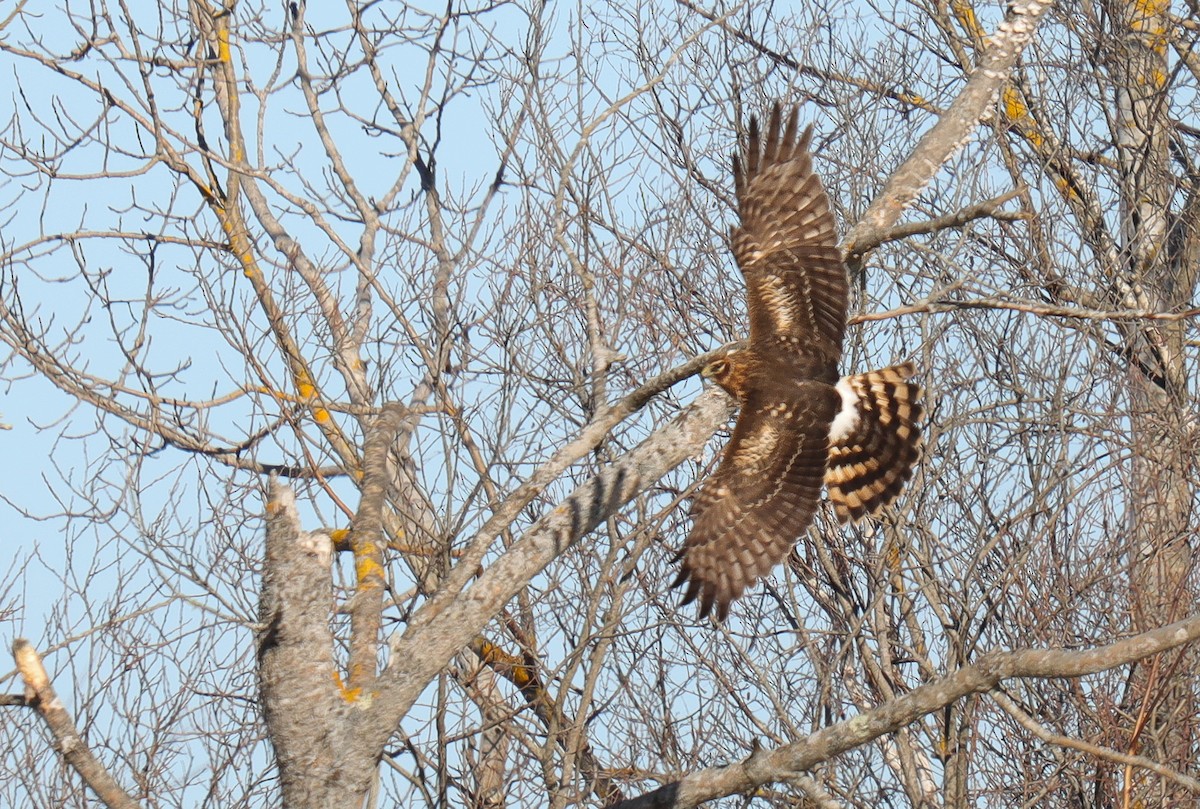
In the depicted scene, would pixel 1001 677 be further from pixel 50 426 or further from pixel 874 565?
pixel 50 426

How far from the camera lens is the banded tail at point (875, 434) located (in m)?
6.78

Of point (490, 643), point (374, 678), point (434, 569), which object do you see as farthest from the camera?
point (490, 643)

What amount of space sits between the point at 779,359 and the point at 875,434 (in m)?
0.93

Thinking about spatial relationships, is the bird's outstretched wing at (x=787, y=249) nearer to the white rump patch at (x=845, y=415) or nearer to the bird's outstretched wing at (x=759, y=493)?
the bird's outstretched wing at (x=759, y=493)

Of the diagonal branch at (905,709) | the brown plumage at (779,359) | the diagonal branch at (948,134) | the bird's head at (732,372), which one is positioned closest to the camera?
the diagonal branch at (905,709)

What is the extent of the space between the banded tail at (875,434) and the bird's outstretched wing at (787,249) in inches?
24.6

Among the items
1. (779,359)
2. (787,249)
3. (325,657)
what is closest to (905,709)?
(325,657)

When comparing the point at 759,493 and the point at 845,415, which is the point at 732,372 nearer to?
the point at 759,493

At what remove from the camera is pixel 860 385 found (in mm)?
6863

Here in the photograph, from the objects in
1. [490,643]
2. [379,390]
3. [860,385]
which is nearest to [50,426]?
[379,390]

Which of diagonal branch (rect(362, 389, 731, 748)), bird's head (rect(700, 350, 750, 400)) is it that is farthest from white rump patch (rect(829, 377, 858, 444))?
diagonal branch (rect(362, 389, 731, 748))

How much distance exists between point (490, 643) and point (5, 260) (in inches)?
124

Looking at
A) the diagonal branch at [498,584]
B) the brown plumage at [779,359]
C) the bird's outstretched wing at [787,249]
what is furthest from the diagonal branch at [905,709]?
the bird's outstretched wing at [787,249]

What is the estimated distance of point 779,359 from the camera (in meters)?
6.16
